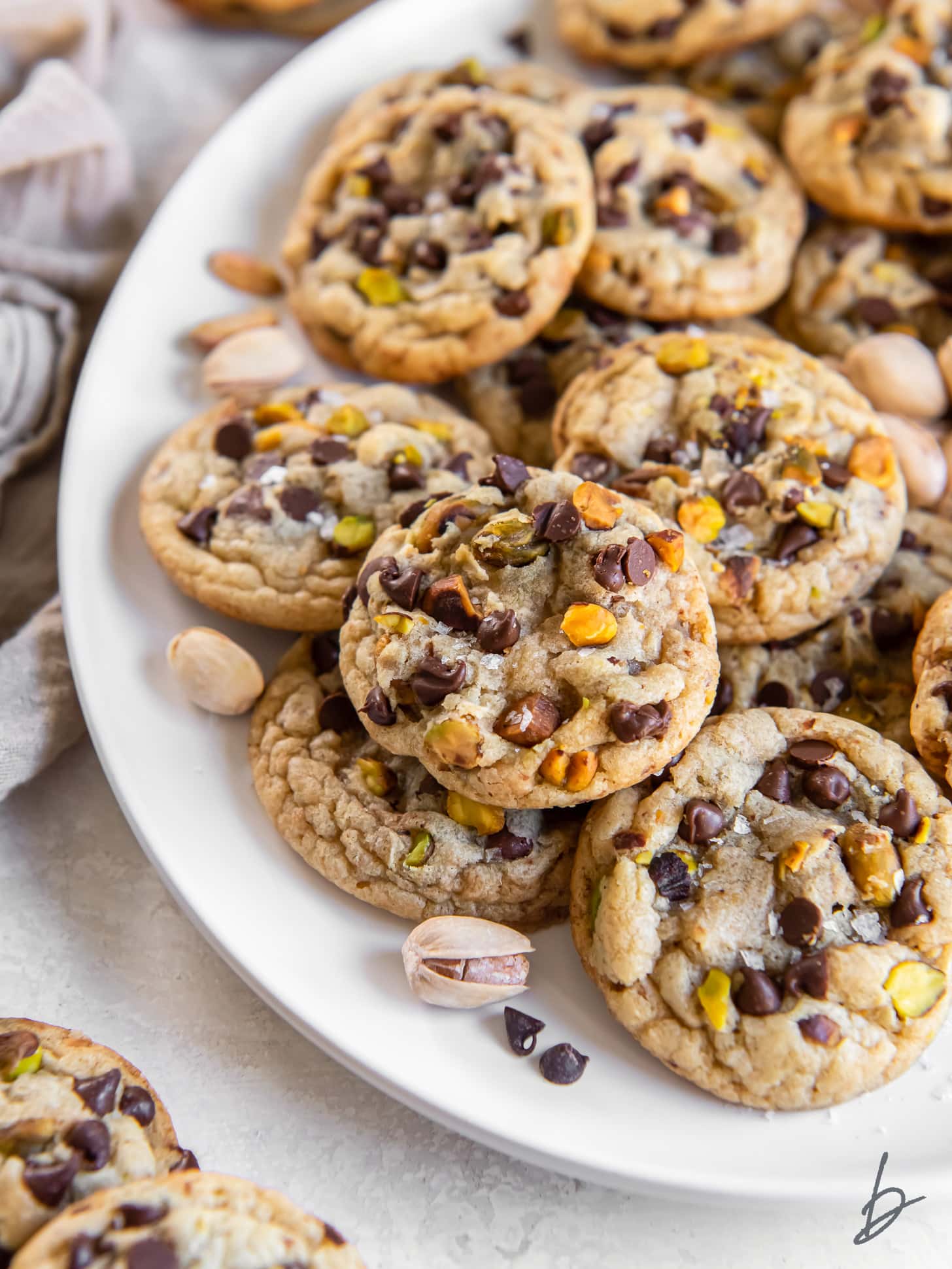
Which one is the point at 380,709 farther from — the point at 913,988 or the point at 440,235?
the point at 440,235

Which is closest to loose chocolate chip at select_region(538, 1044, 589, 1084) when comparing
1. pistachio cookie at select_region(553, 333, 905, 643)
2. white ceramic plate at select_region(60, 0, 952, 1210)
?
white ceramic plate at select_region(60, 0, 952, 1210)

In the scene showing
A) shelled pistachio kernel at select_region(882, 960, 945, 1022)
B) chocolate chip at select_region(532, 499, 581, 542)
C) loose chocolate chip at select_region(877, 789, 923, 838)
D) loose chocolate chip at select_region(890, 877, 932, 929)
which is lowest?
shelled pistachio kernel at select_region(882, 960, 945, 1022)

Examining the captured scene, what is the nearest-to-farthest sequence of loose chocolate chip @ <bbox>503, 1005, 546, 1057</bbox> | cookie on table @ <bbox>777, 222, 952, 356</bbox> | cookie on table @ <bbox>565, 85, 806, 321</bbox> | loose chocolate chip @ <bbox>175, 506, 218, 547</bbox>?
1. loose chocolate chip @ <bbox>503, 1005, 546, 1057</bbox>
2. loose chocolate chip @ <bbox>175, 506, 218, 547</bbox>
3. cookie on table @ <bbox>565, 85, 806, 321</bbox>
4. cookie on table @ <bbox>777, 222, 952, 356</bbox>

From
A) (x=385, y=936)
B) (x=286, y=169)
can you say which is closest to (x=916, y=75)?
(x=286, y=169)

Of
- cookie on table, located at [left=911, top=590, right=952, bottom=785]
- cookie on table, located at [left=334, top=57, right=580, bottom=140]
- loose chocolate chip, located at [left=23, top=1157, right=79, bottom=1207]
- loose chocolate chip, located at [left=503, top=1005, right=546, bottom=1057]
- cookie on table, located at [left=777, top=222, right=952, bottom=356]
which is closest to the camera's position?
loose chocolate chip, located at [left=23, top=1157, right=79, bottom=1207]

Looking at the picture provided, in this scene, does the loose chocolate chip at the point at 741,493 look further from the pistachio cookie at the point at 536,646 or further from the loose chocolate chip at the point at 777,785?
the loose chocolate chip at the point at 777,785

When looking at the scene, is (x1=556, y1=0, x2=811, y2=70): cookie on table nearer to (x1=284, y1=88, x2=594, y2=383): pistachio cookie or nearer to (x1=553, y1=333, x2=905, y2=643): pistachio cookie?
(x1=284, y1=88, x2=594, y2=383): pistachio cookie

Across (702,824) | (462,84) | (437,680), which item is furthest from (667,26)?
(702,824)
